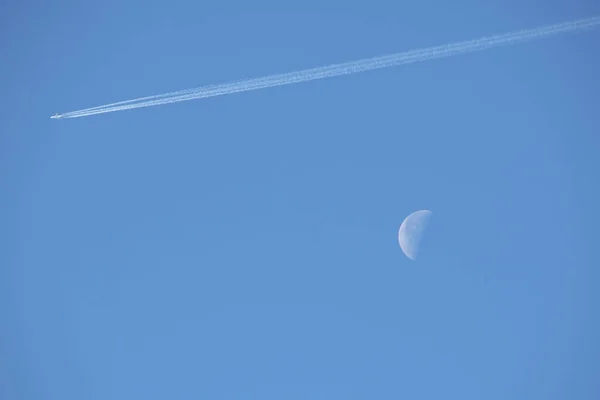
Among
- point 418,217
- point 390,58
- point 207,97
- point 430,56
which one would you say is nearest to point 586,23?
point 430,56

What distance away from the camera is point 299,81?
59.7 feet

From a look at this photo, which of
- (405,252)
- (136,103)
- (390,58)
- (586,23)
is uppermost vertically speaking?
(586,23)

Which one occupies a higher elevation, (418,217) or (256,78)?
(256,78)

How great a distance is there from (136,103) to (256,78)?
3787 millimetres

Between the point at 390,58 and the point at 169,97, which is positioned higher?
the point at 390,58

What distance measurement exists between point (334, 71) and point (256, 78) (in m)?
2.36

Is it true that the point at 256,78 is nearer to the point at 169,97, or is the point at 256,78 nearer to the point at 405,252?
the point at 169,97

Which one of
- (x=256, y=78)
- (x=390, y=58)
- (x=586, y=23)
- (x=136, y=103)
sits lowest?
(x=136, y=103)

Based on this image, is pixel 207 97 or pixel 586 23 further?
pixel 207 97

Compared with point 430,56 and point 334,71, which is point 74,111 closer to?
point 334,71

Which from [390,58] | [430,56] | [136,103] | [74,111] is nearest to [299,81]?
[390,58]

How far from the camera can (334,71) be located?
59.9ft

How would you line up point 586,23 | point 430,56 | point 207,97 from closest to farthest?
point 586,23, point 430,56, point 207,97

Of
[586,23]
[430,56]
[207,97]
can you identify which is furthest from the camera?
[207,97]
